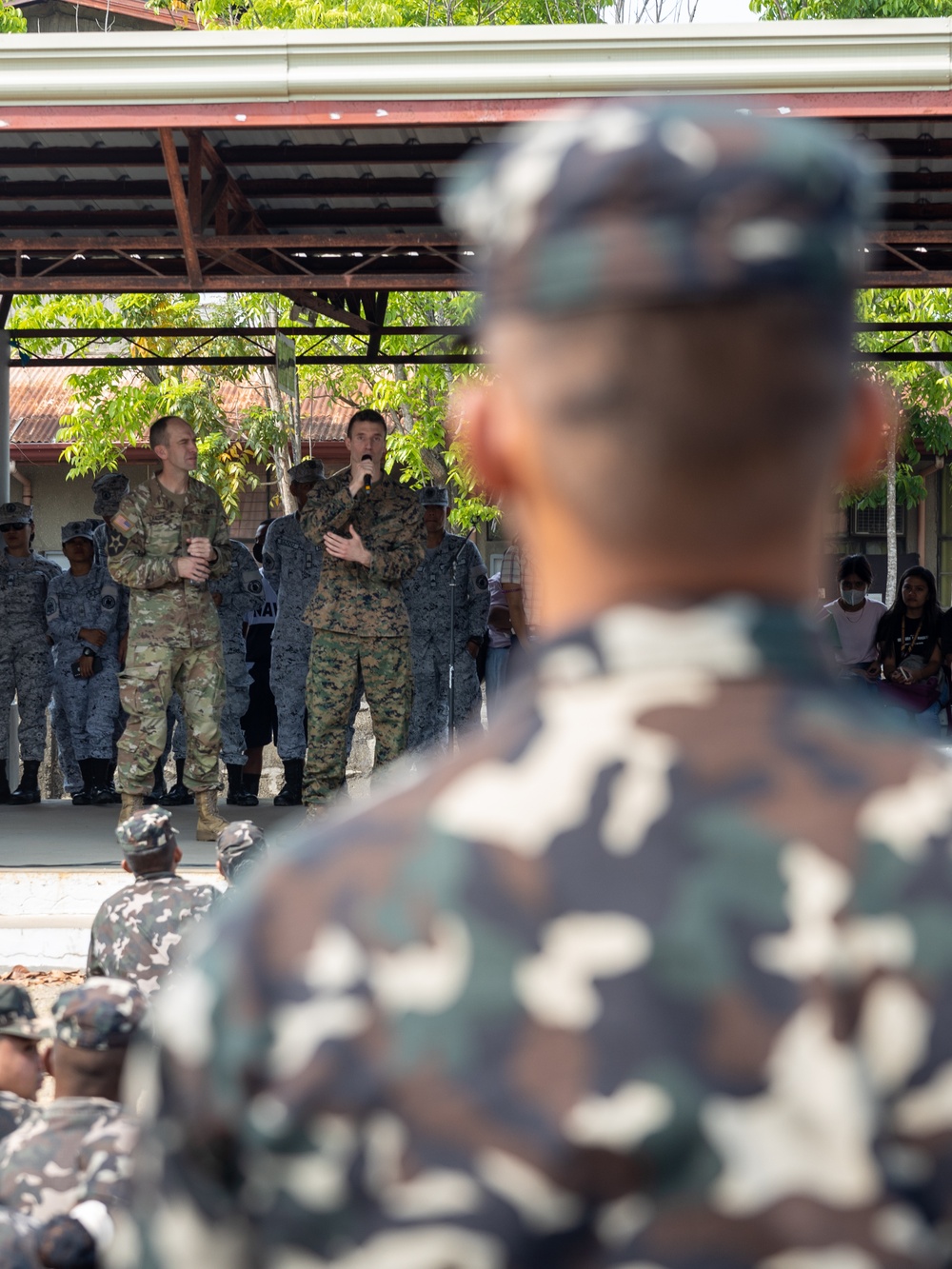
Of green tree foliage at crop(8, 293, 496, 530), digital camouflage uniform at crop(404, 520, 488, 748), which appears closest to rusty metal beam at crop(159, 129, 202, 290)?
digital camouflage uniform at crop(404, 520, 488, 748)

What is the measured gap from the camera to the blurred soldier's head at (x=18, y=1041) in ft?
10.8

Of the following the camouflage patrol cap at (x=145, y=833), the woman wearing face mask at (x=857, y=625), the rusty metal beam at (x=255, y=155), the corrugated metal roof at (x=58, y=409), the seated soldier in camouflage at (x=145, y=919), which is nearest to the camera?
the seated soldier in camouflage at (x=145, y=919)

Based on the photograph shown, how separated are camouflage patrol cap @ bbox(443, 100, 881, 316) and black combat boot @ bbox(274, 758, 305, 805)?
8575 mm

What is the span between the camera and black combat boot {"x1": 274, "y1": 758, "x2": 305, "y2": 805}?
Result: 9.24 meters

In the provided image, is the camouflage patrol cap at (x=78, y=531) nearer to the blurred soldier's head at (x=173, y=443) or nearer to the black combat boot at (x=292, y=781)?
the black combat boot at (x=292, y=781)

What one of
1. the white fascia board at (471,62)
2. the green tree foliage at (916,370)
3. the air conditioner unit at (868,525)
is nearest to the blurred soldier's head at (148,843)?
the white fascia board at (471,62)

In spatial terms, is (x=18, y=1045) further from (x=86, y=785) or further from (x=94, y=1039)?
(x=86, y=785)

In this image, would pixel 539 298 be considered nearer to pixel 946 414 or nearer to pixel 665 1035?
pixel 665 1035

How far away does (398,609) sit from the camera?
755 centimetres

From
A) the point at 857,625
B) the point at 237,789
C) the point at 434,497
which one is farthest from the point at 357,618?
the point at 857,625

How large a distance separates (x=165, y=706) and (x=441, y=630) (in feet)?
8.49

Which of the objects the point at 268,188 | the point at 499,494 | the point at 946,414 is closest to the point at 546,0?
the point at 946,414

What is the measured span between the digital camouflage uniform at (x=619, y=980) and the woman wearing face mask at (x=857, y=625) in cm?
906

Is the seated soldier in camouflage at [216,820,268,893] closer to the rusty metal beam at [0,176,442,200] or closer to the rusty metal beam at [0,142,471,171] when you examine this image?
the rusty metal beam at [0,142,471,171]
